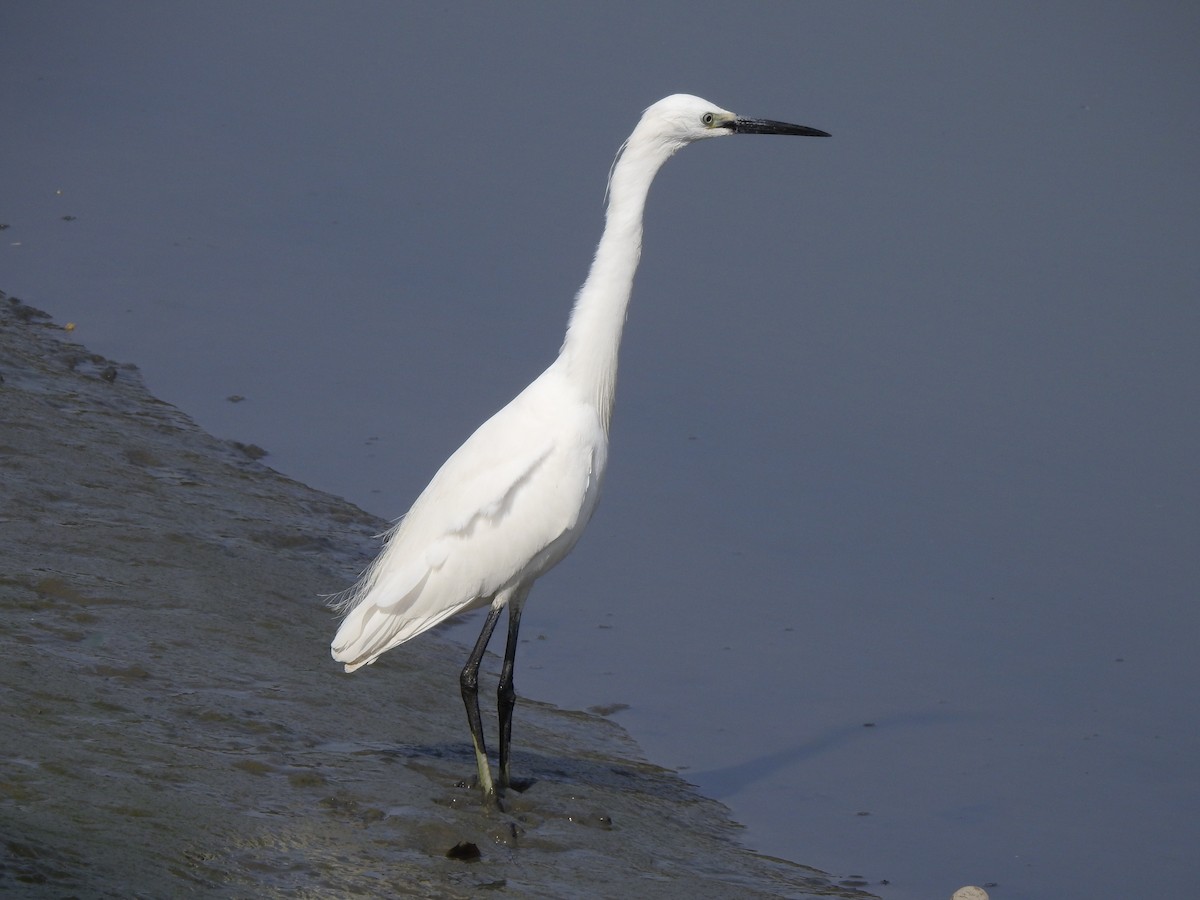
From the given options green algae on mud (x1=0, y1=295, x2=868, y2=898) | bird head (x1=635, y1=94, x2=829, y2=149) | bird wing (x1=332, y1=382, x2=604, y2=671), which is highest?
bird head (x1=635, y1=94, x2=829, y2=149)

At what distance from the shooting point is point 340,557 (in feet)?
21.3

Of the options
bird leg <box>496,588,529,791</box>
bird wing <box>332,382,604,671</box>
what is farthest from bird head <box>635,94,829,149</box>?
bird leg <box>496,588,529,791</box>

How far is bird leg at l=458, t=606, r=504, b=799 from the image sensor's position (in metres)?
4.60

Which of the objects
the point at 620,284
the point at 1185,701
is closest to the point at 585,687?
the point at 620,284

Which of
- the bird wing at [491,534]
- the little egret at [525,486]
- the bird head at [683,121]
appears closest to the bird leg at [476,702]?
the little egret at [525,486]

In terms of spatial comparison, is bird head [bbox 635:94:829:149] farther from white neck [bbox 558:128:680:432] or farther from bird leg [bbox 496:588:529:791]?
bird leg [bbox 496:588:529:791]

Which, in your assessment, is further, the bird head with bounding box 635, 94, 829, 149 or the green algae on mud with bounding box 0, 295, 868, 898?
the bird head with bounding box 635, 94, 829, 149

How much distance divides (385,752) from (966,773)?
2374 mm

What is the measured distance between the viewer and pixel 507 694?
483 cm

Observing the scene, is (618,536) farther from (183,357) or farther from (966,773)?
(183,357)

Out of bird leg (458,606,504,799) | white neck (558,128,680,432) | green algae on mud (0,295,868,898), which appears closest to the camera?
green algae on mud (0,295,868,898)

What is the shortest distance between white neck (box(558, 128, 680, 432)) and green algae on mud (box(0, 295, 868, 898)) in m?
1.44

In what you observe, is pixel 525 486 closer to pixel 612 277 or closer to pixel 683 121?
pixel 612 277

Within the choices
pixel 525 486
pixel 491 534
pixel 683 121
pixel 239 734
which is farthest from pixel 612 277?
pixel 239 734
